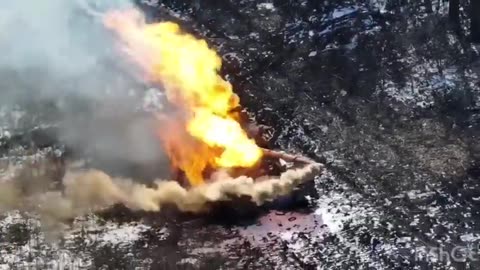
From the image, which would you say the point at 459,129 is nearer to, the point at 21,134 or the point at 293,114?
the point at 293,114

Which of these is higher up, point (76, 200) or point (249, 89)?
point (249, 89)

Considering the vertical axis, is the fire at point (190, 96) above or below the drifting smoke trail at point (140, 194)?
above

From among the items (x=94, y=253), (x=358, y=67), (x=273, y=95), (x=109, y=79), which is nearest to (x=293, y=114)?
(x=273, y=95)

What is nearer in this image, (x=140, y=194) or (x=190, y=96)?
(x=140, y=194)

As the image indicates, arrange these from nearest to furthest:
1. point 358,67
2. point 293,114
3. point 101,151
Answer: point 101,151 → point 293,114 → point 358,67

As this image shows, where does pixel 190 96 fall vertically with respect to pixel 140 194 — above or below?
above
